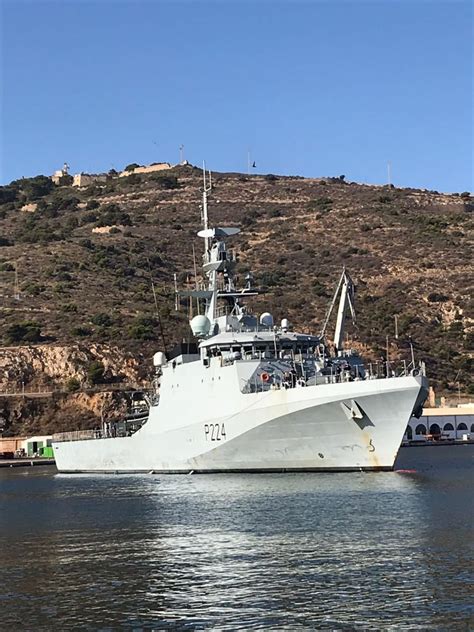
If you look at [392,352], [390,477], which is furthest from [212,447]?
[392,352]

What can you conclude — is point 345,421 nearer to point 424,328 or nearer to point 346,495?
point 346,495

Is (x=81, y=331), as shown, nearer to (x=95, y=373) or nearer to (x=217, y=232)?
(x=95, y=373)

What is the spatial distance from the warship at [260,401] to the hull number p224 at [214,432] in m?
0.05

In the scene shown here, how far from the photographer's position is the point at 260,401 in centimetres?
4200

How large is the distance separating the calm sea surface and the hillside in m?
Answer: 51.0

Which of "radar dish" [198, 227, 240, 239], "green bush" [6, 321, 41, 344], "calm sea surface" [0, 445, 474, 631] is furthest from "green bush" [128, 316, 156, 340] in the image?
"calm sea surface" [0, 445, 474, 631]

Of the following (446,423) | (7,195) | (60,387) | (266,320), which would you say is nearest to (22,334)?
(60,387)

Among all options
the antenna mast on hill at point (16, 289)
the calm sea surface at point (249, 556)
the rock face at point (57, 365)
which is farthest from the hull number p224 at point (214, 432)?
the antenna mast on hill at point (16, 289)

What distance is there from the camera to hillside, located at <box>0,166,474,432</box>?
97562 mm

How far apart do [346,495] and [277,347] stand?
10.7 m

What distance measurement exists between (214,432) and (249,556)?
18.9 metres

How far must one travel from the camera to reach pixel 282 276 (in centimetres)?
11788

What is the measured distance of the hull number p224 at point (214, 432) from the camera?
44094mm

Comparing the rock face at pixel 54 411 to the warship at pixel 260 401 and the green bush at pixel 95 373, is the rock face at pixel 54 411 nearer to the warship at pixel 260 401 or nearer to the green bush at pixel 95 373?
the green bush at pixel 95 373
